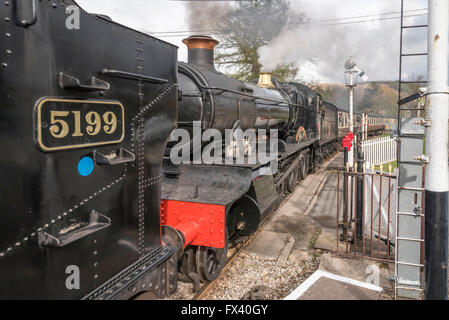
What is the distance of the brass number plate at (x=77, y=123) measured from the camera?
1.57 meters

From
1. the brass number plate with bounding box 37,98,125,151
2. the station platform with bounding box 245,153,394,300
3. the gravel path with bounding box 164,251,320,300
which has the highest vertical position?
the brass number plate with bounding box 37,98,125,151

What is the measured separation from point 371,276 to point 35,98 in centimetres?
410

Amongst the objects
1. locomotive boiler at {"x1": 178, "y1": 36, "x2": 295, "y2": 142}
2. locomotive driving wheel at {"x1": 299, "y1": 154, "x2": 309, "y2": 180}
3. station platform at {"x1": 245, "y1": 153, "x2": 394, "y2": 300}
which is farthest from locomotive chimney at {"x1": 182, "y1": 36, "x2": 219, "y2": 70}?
locomotive driving wheel at {"x1": 299, "y1": 154, "x2": 309, "y2": 180}

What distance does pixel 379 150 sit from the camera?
1280cm

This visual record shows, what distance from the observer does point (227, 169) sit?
14.4 feet

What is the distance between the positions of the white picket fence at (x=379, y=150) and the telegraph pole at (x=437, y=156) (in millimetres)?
9566

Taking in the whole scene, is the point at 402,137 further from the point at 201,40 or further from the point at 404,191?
the point at 201,40

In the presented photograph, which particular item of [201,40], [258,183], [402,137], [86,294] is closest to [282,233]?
[258,183]

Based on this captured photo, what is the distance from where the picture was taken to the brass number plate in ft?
5.14

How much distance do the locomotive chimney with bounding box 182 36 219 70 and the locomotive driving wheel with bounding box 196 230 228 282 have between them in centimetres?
282

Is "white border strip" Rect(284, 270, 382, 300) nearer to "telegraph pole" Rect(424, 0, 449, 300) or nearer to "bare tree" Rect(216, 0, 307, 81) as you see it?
"telegraph pole" Rect(424, 0, 449, 300)

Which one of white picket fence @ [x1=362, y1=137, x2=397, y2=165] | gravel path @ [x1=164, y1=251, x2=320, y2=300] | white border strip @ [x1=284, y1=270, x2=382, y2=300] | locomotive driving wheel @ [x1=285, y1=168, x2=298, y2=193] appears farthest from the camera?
white picket fence @ [x1=362, y1=137, x2=397, y2=165]

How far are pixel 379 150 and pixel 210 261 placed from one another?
10.7 m

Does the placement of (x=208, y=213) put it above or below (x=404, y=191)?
below
